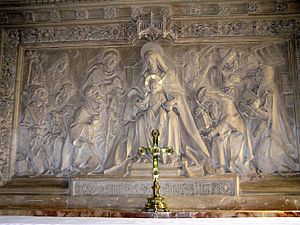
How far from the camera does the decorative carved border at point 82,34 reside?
6.95m

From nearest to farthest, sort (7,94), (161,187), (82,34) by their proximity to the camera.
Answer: (161,187), (7,94), (82,34)

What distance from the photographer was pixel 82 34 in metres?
7.29

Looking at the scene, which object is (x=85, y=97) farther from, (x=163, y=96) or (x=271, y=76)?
(x=271, y=76)

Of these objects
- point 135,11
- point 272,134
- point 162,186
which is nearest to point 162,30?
point 135,11

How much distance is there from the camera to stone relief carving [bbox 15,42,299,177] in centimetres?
648

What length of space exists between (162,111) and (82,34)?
81.2 inches

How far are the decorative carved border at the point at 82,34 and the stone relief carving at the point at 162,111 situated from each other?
214 mm

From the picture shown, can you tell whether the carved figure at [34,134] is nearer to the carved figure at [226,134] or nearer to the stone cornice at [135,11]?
the stone cornice at [135,11]

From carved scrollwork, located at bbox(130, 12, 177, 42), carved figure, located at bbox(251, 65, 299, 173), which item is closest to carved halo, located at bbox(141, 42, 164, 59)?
carved scrollwork, located at bbox(130, 12, 177, 42)

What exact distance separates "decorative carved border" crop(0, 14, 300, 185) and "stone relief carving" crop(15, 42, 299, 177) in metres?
0.21

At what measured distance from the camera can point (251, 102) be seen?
6.65 m

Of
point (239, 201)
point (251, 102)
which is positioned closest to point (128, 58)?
point (251, 102)

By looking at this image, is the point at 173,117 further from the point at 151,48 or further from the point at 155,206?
the point at 155,206

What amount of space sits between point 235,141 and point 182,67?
1.53m
